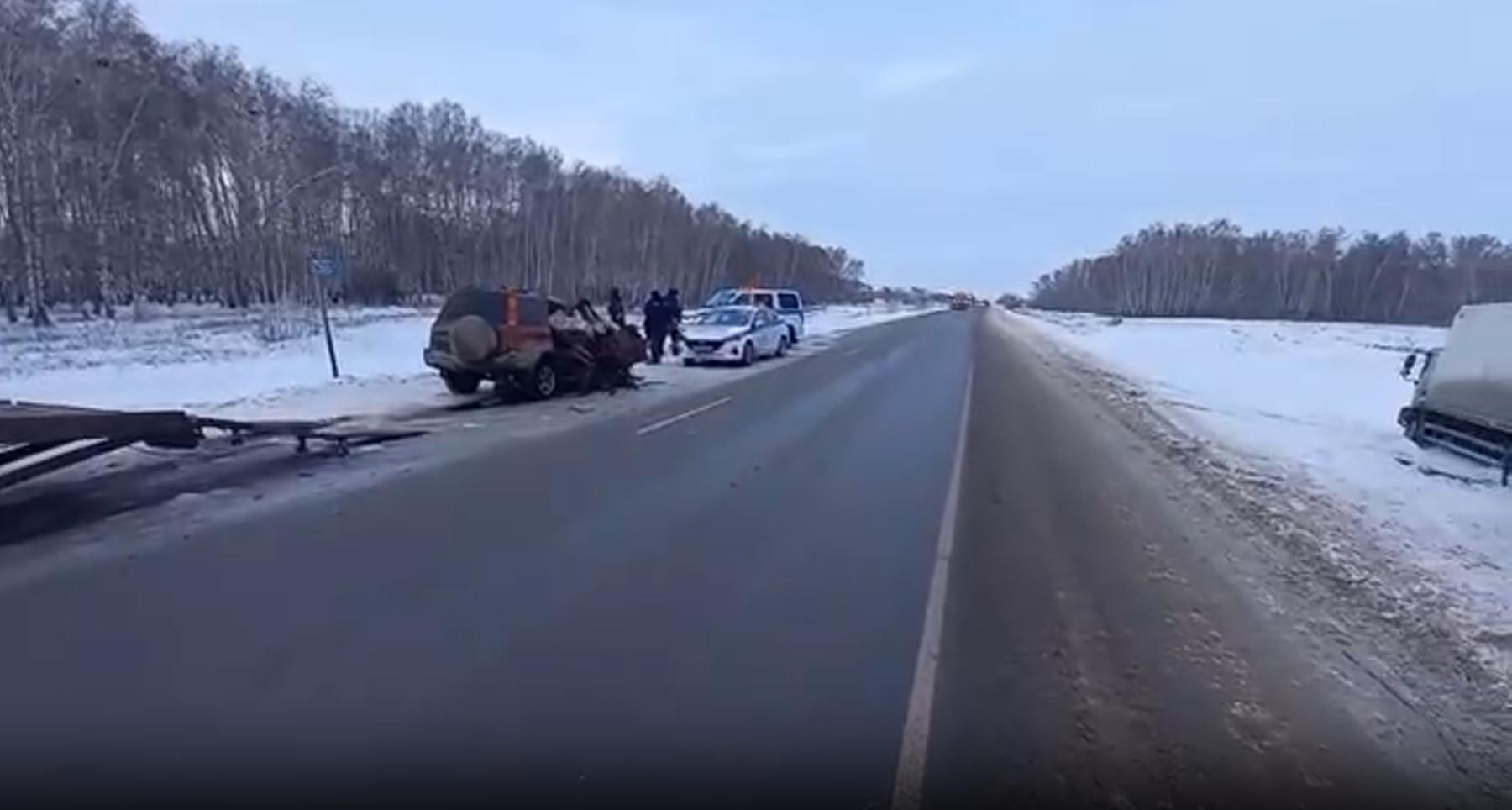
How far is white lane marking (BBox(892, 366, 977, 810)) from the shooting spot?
347 cm

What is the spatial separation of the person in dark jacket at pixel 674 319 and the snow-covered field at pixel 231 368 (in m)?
1.93

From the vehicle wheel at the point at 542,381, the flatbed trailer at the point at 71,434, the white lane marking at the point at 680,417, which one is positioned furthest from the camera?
the vehicle wheel at the point at 542,381

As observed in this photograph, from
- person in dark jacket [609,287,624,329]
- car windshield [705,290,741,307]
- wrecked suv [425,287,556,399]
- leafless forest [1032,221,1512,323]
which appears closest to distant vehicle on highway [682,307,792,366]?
person in dark jacket [609,287,624,329]

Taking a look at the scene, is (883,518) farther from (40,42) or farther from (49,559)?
(40,42)

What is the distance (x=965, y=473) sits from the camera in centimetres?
1001

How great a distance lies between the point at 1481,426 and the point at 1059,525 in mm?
6763

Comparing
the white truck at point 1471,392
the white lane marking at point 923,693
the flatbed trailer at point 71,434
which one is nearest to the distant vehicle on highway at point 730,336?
the white truck at point 1471,392

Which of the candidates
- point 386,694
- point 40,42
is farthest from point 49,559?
point 40,42

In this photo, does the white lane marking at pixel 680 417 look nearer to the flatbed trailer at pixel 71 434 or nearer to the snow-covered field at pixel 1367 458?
the flatbed trailer at pixel 71 434

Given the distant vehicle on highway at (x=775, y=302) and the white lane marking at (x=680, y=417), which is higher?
Answer: the distant vehicle on highway at (x=775, y=302)

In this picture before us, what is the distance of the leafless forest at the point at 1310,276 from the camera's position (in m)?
118

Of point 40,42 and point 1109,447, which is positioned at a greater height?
point 40,42

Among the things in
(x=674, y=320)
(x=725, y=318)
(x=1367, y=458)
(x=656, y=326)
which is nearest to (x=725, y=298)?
(x=674, y=320)

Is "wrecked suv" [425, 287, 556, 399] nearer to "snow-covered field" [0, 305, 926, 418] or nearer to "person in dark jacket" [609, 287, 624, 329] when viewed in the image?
"snow-covered field" [0, 305, 926, 418]
